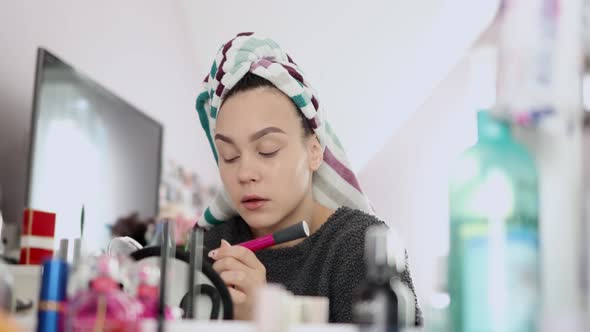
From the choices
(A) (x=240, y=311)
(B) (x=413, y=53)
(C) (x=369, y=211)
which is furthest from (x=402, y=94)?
(A) (x=240, y=311)

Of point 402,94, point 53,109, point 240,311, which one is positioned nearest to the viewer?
point 240,311

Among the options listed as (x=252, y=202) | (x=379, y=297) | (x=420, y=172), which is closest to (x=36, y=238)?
(x=252, y=202)

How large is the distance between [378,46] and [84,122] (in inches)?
73.7

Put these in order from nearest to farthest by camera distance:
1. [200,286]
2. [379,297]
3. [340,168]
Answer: [379,297] → [200,286] → [340,168]

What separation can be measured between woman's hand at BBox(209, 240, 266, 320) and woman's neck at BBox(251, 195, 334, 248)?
217 mm

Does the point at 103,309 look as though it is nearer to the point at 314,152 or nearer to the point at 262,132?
the point at 262,132

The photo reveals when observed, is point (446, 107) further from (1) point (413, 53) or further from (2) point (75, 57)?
(2) point (75, 57)

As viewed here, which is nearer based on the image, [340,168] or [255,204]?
[255,204]

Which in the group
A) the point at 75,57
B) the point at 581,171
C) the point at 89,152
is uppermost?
the point at 75,57

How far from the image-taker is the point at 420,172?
14.7ft

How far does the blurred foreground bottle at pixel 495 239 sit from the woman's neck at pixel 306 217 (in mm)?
629

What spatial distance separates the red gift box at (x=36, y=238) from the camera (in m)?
1.17

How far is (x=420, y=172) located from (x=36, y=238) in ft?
11.5

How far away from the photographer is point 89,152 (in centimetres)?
223
